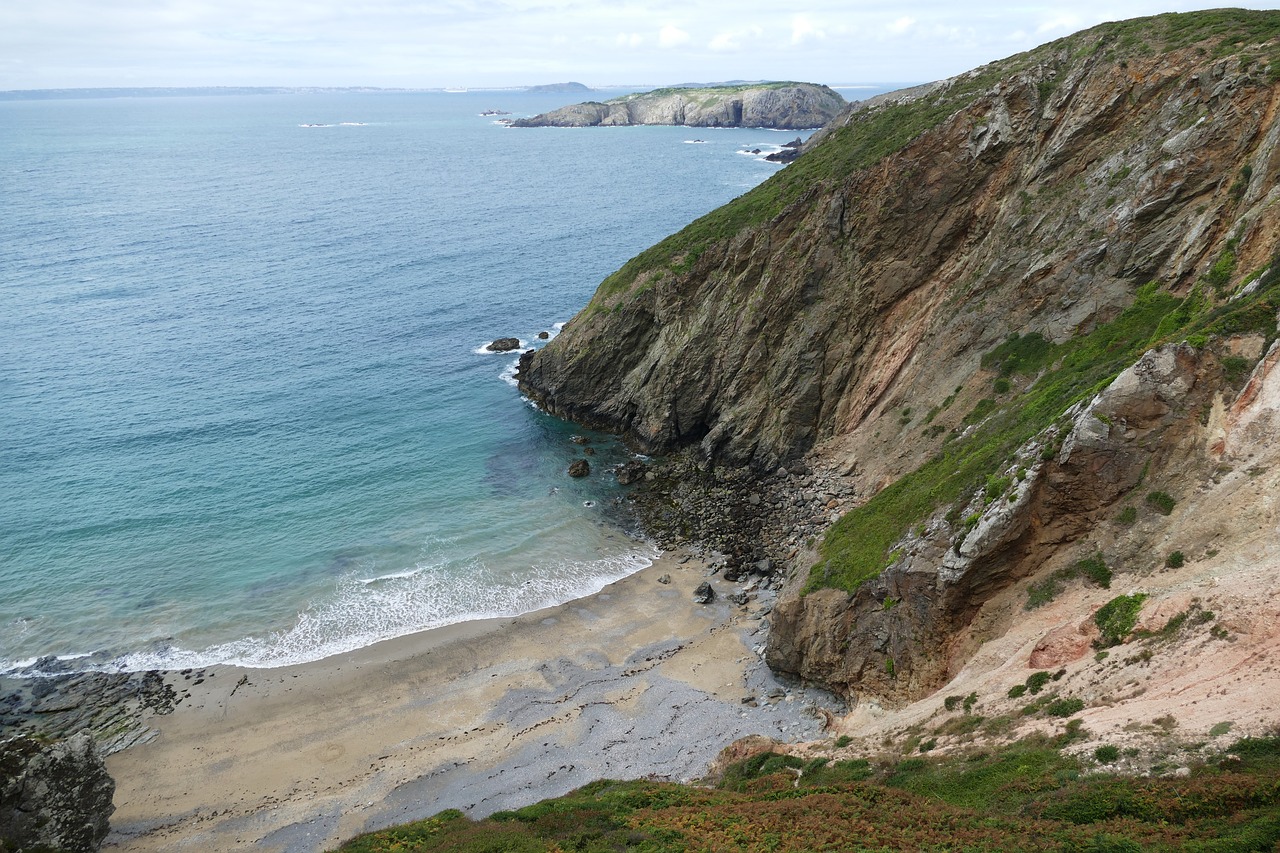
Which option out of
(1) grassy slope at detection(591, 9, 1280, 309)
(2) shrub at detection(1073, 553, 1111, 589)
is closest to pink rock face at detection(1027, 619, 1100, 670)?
(2) shrub at detection(1073, 553, 1111, 589)

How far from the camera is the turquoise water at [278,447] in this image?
47.4 meters

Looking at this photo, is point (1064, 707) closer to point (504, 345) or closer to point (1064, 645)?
point (1064, 645)

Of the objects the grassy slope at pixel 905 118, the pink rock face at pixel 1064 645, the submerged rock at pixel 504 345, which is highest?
the grassy slope at pixel 905 118

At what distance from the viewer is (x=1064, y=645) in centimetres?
2627

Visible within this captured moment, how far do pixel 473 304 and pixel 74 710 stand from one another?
6673cm

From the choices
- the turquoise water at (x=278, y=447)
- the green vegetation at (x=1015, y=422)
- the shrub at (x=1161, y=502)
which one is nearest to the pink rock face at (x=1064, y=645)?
the green vegetation at (x=1015, y=422)

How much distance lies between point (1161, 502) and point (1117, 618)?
5053mm

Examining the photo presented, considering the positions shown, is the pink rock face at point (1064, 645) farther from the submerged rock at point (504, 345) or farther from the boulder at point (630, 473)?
the submerged rock at point (504, 345)

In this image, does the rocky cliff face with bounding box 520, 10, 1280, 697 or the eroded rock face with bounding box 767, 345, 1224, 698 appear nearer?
the eroded rock face with bounding box 767, 345, 1224, 698

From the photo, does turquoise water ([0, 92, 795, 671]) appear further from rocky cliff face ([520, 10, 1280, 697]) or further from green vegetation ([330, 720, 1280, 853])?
green vegetation ([330, 720, 1280, 853])

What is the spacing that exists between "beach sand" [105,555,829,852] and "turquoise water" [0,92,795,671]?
3.10m

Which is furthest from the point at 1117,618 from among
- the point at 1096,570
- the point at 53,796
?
the point at 53,796

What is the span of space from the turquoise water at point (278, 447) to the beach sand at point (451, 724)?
3.10m

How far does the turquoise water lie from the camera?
47.4 meters
